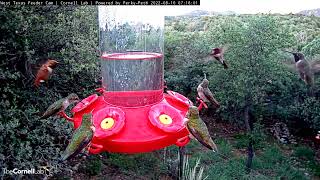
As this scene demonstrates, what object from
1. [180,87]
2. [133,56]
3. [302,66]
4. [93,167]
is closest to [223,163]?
[93,167]

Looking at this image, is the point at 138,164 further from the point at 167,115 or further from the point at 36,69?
the point at 167,115

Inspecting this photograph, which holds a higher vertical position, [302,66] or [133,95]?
[133,95]

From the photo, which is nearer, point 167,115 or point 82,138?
point 82,138

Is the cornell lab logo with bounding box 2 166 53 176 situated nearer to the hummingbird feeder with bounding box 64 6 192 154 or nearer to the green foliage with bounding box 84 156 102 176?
the green foliage with bounding box 84 156 102 176

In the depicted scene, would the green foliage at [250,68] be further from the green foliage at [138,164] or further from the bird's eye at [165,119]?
the bird's eye at [165,119]

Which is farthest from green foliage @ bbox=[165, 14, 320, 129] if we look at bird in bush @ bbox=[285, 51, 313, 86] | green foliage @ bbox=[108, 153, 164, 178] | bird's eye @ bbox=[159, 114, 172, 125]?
bird's eye @ bbox=[159, 114, 172, 125]

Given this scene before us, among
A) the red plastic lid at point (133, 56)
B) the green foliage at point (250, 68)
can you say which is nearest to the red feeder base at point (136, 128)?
the red plastic lid at point (133, 56)
